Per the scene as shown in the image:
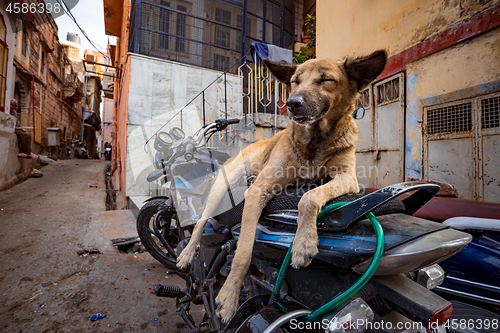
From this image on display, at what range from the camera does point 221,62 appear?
367 inches

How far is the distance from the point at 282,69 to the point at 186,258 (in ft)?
5.41

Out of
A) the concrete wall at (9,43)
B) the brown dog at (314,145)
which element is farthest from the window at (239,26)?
the brown dog at (314,145)

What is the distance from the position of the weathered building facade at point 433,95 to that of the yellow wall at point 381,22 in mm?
16

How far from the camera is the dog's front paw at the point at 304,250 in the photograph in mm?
1080

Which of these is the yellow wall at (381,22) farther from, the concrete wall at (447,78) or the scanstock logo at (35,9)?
the scanstock logo at (35,9)

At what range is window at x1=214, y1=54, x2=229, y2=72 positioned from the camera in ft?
29.8

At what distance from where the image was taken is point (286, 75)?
2027 mm

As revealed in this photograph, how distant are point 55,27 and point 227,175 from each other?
23.6m

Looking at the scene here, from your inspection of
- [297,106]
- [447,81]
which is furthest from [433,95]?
[297,106]


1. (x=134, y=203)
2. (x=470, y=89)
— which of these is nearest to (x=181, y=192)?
(x=134, y=203)

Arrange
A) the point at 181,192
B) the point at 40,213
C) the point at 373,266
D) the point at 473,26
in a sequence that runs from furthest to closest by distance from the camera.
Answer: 1. the point at 40,213
2. the point at 473,26
3. the point at 181,192
4. the point at 373,266

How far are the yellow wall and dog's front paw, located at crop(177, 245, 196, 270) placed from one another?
4805 mm

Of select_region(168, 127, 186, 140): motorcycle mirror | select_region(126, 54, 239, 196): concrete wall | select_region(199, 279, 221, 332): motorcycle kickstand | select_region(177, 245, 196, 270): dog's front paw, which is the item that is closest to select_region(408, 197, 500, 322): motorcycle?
select_region(199, 279, 221, 332): motorcycle kickstand

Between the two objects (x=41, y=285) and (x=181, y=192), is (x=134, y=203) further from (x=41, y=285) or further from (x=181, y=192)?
(x=181, y=192)
